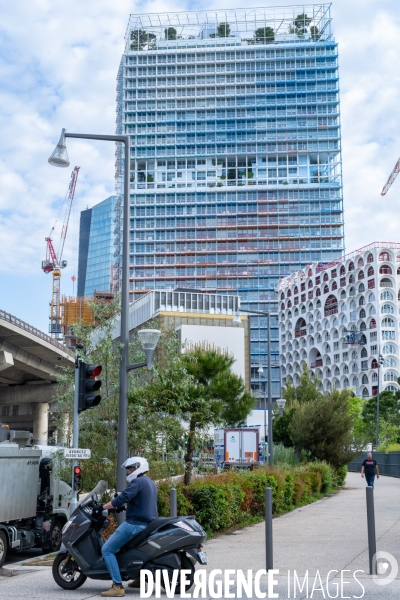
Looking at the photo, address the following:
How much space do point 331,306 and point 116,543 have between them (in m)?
Result: 115

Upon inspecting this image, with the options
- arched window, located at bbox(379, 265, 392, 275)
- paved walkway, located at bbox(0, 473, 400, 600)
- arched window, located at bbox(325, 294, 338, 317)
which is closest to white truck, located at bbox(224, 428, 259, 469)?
paved walkway, located at bbox(0, 473, 400, 600)

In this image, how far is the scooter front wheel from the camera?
8805 mm

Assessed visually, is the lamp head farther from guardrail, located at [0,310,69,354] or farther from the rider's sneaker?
guardrail, located at [0,310,69,354]

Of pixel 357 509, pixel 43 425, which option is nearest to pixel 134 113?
pixel 43 425

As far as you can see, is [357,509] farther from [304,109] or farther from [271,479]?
[304,109]

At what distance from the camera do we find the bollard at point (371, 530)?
8859 millimetres

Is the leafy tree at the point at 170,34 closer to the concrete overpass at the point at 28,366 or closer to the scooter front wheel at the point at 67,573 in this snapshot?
the concrete overpass at the point at 28,366

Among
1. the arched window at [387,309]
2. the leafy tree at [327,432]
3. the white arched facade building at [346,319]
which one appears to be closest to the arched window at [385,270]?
the white arched facade building at [346,319]

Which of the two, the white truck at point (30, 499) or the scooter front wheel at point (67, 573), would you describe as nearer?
the scooter front wheel at point (67, 573)

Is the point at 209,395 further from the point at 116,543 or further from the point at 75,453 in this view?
the point at 116,543

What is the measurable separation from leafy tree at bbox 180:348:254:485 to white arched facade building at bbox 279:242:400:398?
223ft

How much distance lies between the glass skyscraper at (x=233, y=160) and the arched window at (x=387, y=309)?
3242cm

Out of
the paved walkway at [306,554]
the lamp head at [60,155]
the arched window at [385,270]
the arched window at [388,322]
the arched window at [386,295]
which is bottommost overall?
the paved walkway at [306,554]

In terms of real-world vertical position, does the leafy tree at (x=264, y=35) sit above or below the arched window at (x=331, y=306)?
above
